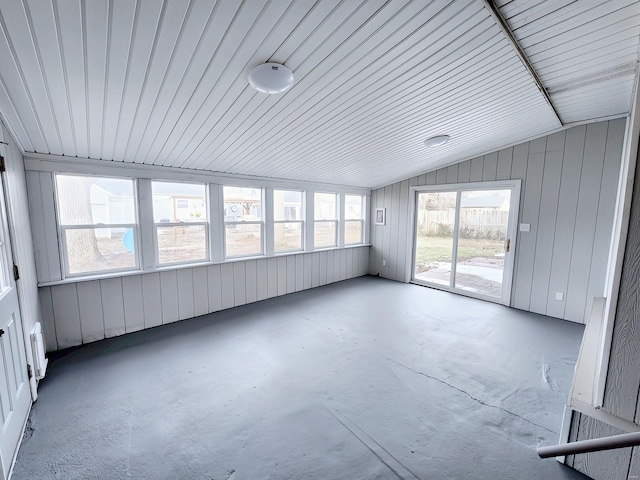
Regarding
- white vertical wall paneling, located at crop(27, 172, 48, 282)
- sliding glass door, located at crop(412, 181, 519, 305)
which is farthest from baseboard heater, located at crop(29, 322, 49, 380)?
sliding glass door, located at crop(412, 181, 519, 305)

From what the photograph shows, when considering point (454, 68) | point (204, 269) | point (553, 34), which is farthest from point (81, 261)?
point (553, 34)

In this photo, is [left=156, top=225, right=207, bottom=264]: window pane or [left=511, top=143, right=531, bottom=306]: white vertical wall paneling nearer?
[left=156, top=225, right=207, bottom=264]: window pane

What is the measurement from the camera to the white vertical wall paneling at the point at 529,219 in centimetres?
428

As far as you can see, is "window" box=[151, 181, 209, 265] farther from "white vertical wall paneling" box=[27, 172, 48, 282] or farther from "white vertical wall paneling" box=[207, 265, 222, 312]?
"white vertical wall paneling" box=[27, 172, 48, 282]

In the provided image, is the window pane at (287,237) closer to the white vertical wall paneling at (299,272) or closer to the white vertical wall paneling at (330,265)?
the white vertical wall paneling at (299,272)

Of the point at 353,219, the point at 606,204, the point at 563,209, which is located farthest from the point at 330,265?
the point at 606,204

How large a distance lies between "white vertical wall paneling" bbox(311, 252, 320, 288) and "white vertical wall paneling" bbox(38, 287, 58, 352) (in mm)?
3811

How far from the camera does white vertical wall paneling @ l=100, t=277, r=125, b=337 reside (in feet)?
11.2

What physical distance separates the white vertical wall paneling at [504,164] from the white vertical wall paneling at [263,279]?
164 inches

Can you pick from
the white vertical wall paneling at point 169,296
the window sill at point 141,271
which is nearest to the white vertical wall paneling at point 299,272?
the window sill at point 141,271

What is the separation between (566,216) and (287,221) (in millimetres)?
4283

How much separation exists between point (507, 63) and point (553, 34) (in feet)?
1.08

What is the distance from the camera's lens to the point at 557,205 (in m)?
4.14

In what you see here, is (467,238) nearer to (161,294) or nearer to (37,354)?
(161,294)
